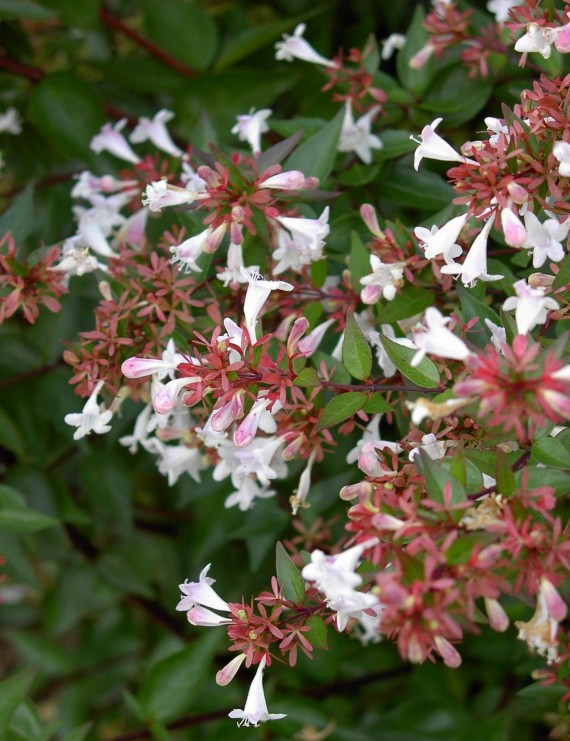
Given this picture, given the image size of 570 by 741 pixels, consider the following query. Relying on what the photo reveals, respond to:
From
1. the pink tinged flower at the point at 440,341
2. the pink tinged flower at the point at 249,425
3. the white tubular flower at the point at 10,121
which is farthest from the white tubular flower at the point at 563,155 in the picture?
the white tubular flower at the point at 10,121

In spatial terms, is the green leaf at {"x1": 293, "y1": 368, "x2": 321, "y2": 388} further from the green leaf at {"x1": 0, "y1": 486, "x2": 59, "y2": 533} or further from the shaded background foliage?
the green leaf at {"x1": 0, "y1": 486, "x2": 59, "y2": 533}

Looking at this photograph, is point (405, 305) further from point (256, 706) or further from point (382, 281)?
point (256, 706)

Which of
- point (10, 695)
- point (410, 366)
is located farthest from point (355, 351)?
point (10, 695)

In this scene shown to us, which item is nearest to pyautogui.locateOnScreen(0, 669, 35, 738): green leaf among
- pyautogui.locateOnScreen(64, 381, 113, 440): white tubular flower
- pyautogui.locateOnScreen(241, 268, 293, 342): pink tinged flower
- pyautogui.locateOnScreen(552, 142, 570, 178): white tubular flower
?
pyautogui.locateOnScreen(64, 381, 113, 440): white tubular flower

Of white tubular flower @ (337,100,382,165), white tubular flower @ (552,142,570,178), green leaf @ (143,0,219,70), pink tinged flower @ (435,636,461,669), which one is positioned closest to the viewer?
pink tinged flower @ (435,636,461,669)

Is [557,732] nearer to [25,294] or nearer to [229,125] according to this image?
[25,294]

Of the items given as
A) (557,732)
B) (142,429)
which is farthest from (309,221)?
(557,732)
